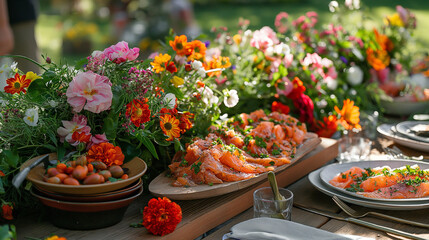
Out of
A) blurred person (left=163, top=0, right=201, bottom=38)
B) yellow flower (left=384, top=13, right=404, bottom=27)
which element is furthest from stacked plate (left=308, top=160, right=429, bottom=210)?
blurred person (left=163, top=0, right=201, bottom=38)

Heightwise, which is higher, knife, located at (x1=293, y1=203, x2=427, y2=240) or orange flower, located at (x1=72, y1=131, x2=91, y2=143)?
orange flower, located at (x1=72, y1=131, x2=91, y2=143)

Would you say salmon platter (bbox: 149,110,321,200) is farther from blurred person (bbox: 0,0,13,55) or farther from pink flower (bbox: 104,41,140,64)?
blurred person (bbox: 0,0,13,55)

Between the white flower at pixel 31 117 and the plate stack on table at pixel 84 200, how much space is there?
0.12m

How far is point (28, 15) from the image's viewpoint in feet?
12.1

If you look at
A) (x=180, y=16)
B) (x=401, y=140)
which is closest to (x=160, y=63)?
(x=401, y=140)

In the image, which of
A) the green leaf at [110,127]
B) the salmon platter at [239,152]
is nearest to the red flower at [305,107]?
the salmon platter at [239,152]

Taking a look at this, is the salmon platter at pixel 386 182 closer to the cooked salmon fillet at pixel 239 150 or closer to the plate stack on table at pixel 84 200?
the cooked salmon fillet at pixel 239 150

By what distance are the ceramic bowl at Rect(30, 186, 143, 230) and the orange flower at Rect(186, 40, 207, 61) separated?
0.73 m

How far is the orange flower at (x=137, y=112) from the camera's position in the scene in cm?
167

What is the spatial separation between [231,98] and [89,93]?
30.2 inches

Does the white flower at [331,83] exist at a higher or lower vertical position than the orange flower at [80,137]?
lower

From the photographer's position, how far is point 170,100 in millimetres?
1808

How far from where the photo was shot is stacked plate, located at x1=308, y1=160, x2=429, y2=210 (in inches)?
66.7

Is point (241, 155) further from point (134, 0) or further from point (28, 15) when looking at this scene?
point (134, 0)
